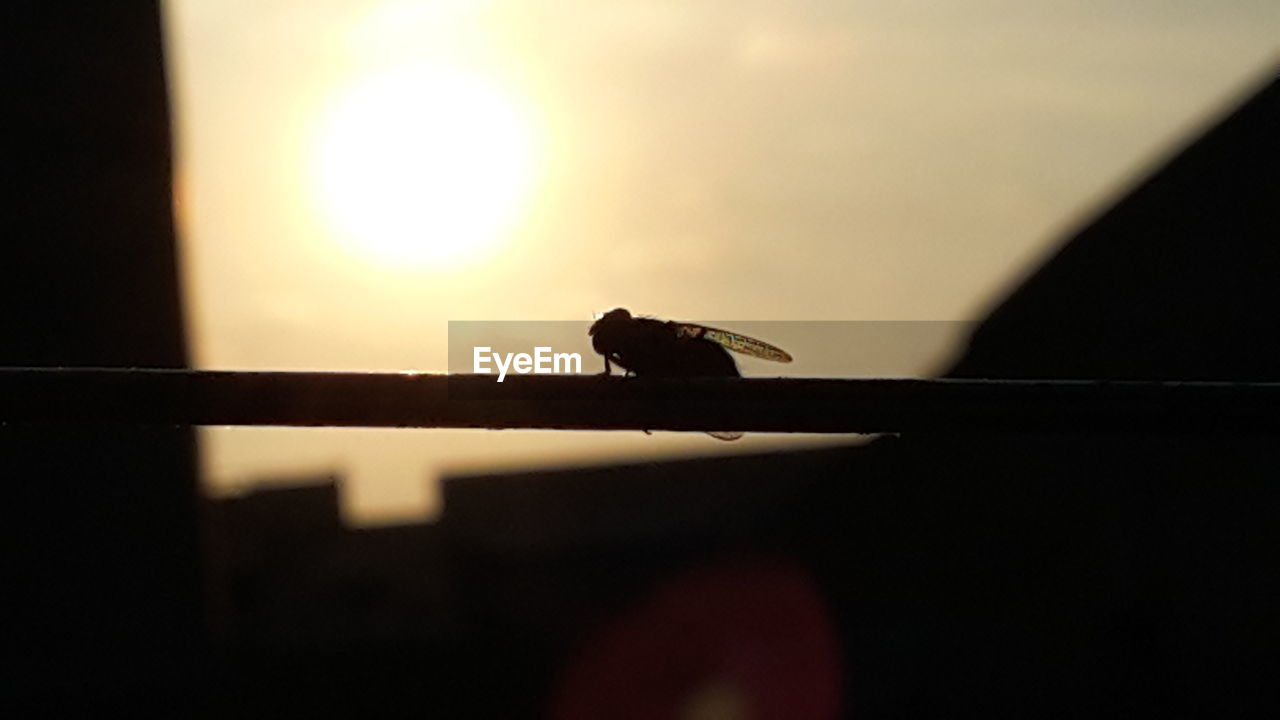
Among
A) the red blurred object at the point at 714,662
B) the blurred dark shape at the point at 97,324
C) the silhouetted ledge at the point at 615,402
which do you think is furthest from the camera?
the blurred dark shape at the point at 97,324

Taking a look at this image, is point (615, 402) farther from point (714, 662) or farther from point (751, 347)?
point (714, 662)

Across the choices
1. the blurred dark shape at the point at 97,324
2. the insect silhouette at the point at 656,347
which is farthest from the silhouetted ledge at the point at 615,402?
the blurred dark shape at the point at 97,324

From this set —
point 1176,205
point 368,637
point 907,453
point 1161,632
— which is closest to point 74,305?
point 368,637

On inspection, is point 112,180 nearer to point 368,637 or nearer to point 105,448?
point 105,448

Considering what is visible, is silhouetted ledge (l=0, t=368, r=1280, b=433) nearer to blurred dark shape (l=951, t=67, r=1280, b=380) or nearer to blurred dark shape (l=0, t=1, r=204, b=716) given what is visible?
blurred dark shape (l=951, t=67, r=1280, b=380)

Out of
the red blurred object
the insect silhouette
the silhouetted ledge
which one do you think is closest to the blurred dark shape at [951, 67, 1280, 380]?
the red blurred object

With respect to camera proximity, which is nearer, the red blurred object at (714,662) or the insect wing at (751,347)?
the insect wing at (751,347)

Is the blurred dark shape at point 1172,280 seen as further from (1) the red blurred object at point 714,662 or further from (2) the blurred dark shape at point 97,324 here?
(2) the blurred dark shape at point 97,324
